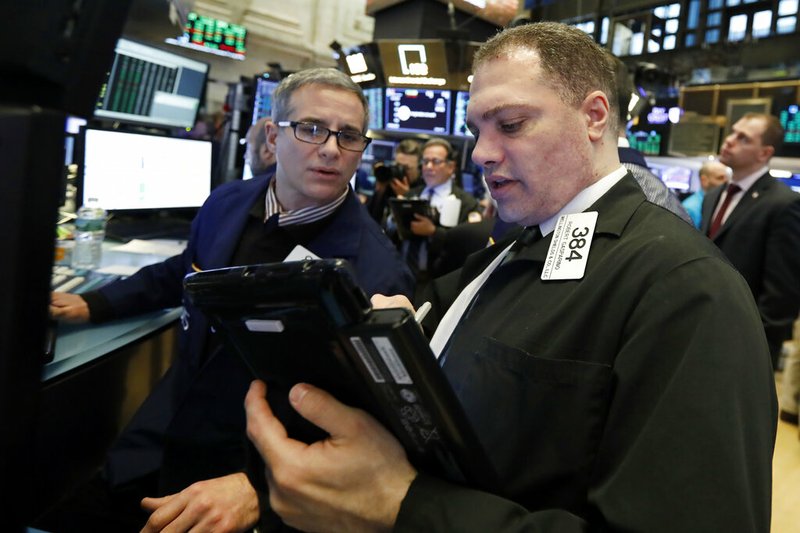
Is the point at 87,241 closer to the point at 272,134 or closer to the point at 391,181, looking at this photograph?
the point at 272,134

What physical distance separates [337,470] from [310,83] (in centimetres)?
122

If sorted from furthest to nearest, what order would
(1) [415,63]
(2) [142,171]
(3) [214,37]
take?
(3) [214,37] → (1) [415,63] → (2) [142,171]

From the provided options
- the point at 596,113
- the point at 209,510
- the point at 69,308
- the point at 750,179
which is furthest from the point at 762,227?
the point at 69,308

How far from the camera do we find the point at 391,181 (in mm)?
4086

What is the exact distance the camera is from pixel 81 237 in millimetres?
2092

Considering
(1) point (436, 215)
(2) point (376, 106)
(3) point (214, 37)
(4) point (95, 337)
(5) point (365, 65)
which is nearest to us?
(4) point (95, 337)

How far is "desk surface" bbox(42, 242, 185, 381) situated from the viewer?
1.29 metres

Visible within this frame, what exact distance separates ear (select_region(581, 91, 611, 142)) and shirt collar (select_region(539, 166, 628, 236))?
0.08 meters

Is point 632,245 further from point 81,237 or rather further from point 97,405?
point 81,237

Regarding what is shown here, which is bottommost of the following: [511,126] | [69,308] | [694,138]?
[69,308]

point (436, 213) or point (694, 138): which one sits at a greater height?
point (694, 138)

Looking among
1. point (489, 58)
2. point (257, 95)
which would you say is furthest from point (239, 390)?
point (257, 95)

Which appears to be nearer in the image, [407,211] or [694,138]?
[407,211]

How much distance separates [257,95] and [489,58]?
305cm
